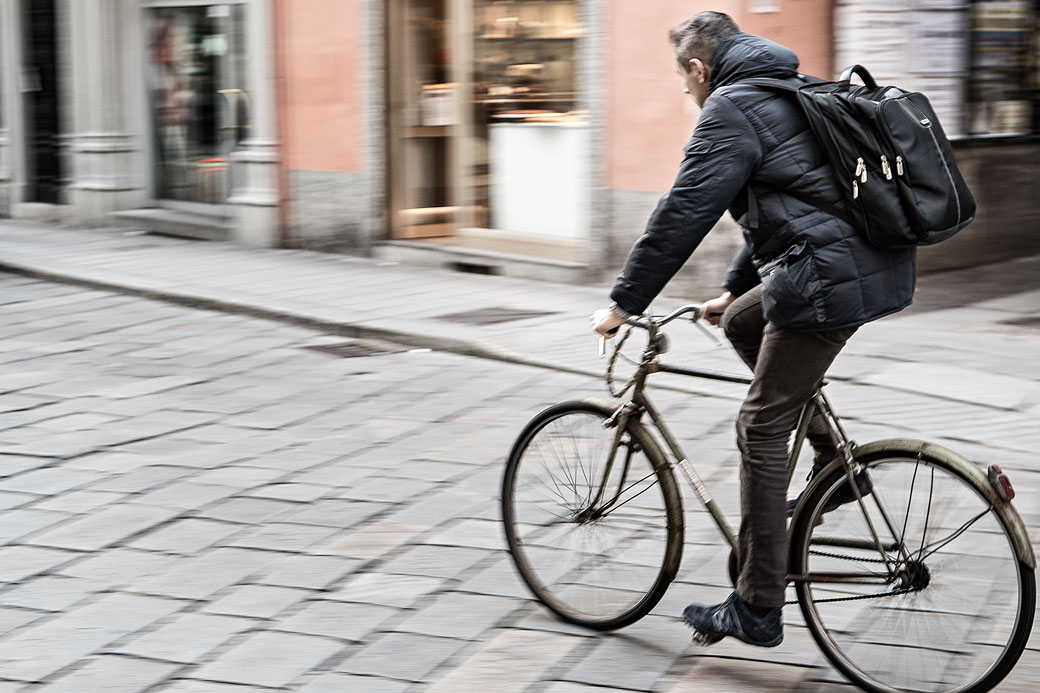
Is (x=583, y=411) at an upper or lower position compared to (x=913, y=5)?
lower

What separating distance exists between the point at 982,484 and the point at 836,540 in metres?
0.45

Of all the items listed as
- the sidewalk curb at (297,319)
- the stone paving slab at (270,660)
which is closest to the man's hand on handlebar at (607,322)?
the stone paving slab at (270,660)

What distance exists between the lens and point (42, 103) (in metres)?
16.0

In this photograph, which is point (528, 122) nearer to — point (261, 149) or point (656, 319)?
point (261, 149)

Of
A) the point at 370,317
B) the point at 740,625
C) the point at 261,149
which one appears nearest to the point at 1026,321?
the point at 370,317

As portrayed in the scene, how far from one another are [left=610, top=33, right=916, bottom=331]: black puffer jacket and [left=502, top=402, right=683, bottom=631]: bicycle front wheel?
0.69m

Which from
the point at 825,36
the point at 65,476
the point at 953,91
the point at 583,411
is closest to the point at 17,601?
the point at 65,476

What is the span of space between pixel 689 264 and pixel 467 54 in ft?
10.7

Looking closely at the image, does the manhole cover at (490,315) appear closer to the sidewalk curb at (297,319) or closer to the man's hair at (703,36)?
the sidewalk curb at (297,319)

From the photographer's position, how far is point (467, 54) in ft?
38.9

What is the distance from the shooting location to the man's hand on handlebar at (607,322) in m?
3.54

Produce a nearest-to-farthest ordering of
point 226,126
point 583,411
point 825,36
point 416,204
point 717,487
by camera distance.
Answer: point 583,411 < point 717,487 < point 825,36 < point 416,204 < point 226,126

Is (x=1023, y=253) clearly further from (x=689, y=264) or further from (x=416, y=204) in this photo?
(x=416, y=204)

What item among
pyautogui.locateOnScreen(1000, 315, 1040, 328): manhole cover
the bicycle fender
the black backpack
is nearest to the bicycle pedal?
the bicycle fender
